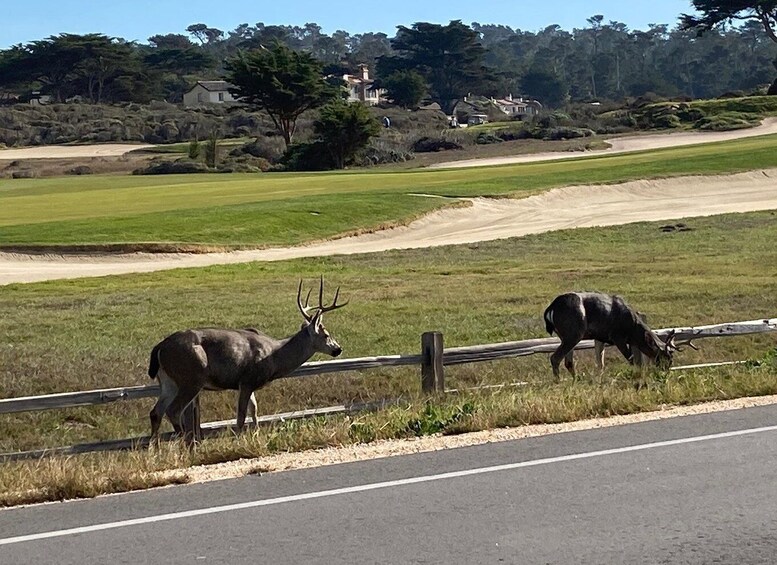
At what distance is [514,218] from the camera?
43.2m

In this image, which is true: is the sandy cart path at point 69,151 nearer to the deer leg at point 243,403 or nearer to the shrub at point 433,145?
the shrub at point 433,145

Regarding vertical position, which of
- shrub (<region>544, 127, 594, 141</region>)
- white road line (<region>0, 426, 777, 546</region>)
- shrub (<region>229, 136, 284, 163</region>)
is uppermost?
white road line (<region>0, 426, 777, 546</region>)

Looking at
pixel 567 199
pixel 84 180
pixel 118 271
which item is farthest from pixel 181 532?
pixel 84 180

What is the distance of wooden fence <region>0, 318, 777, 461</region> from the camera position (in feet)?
36.8

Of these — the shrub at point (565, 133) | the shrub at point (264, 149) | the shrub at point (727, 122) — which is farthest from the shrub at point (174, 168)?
the shrub at point (727, 122)

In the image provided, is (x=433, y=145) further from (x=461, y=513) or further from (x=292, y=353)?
(x=461, y=513)

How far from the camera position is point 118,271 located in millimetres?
32500

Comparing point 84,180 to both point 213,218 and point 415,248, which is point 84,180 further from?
point 415,248

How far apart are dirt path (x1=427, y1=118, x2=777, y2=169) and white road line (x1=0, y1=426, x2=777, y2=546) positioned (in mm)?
58647

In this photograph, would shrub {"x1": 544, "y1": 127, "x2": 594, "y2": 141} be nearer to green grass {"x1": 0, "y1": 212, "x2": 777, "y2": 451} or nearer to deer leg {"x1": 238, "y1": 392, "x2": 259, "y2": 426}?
green grass {"x1": 0, "y1": 212, "x2": 777, "y2": 451}

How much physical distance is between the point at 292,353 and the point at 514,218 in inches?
1232

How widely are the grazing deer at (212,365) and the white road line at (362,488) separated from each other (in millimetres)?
2678

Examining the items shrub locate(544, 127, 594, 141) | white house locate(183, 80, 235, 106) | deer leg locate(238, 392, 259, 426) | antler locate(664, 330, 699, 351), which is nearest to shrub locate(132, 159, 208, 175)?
shrub locate(544, 127, 594, 141)

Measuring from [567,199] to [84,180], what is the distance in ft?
104
